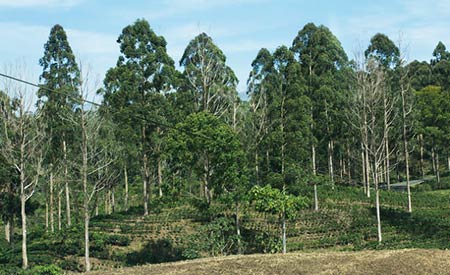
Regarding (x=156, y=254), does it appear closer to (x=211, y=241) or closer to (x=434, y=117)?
(x=211, y=241)

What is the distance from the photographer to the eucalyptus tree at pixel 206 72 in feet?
101

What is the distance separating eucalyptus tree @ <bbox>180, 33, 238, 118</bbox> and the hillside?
13.6 meters

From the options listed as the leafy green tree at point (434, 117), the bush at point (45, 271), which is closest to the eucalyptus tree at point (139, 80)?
the bush at point (45, 271)

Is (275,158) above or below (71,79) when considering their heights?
below

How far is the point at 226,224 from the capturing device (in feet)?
80.8

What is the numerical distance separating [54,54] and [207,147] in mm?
13271

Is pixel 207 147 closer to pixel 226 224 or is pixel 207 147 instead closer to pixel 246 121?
pixel 226 224

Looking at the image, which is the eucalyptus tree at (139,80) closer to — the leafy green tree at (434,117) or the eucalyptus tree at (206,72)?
the eucalyptus tree at (206,72)

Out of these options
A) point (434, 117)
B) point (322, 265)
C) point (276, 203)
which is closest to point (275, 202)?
point (276, 203)

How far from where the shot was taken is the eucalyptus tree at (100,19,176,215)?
29688 mm

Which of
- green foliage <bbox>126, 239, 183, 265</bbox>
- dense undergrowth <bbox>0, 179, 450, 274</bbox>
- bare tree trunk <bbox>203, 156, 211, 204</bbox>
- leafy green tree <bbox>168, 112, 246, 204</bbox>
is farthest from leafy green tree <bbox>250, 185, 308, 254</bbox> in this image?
green foliage <bbox>126, 239, 183, 265</bbox>

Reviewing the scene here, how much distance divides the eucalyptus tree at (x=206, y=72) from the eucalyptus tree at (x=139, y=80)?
1.74 m

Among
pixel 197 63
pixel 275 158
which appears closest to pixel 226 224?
pixel 275 158

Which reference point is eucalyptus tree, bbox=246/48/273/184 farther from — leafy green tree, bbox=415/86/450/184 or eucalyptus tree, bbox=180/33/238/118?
leafy green tree, bbox=415/86/450/184
